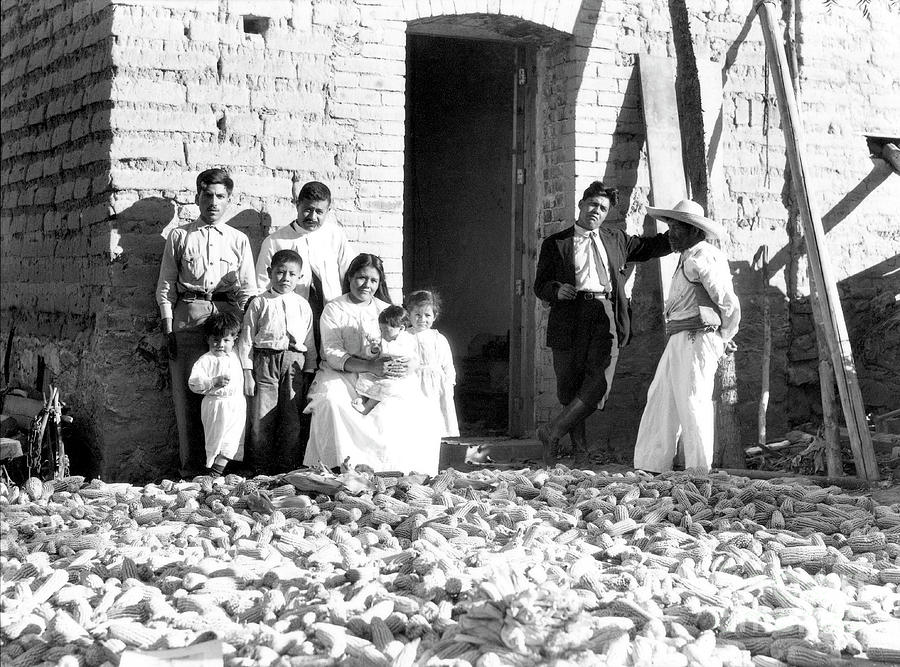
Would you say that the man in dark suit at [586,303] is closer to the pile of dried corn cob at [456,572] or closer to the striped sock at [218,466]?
the pile of dried corn cob at [456,572]

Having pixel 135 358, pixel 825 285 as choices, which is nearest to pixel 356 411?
pixel 135 358

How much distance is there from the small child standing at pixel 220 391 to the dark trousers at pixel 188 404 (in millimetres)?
191

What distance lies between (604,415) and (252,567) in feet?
13.8

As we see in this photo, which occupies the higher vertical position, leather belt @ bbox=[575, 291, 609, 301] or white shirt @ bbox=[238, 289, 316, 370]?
leather belt @ bbox=[575, 291, 609, 301]

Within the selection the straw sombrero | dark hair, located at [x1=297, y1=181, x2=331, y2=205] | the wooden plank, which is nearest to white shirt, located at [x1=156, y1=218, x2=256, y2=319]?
dark hair, located at [x1=297, y1=181, x2=331, y2=205]

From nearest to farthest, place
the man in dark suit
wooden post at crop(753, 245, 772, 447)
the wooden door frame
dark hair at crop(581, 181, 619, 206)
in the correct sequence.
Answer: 1. dark hair at crop(581, 181, 619, 206)
2. the man in dark suit
3. wooden post at crop(753, 245, 772, 447)
4. the wooden door frame

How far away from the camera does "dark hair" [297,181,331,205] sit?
639 cm

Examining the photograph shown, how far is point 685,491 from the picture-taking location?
5320 millimetres

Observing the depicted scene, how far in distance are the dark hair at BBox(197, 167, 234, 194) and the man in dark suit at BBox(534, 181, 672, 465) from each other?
78.0 inches

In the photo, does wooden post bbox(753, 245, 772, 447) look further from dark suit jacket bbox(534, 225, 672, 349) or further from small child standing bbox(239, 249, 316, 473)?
small child standing bbox(239, 249, 316, 473)

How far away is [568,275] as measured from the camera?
23.0 ft

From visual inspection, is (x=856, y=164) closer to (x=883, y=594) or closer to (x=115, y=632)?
(x=883, y=594)

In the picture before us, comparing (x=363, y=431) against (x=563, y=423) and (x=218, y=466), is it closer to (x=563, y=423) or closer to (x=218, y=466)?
(x=218, y=466)

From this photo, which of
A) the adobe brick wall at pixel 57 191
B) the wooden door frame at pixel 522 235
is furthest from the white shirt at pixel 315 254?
the wooden door frame at pixel 522 235
